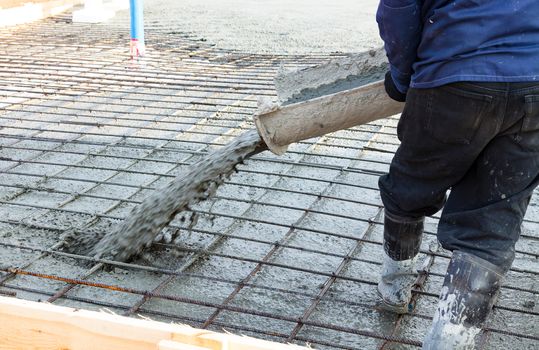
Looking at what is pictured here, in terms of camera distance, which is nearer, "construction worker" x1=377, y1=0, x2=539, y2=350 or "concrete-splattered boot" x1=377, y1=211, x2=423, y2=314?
"construction worker" x1=377, y1=0, x2=539, y2=350

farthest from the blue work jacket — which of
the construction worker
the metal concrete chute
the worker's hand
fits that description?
the metal concrete chute

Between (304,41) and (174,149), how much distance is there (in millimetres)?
3828

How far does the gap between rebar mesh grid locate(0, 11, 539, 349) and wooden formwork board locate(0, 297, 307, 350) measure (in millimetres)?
862

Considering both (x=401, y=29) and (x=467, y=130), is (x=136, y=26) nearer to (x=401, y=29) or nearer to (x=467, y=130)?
(x=401, y=29)

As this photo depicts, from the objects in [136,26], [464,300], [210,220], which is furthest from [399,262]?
[136,26]

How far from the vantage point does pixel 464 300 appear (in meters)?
2.04

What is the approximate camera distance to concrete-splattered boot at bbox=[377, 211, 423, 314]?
2383 mm

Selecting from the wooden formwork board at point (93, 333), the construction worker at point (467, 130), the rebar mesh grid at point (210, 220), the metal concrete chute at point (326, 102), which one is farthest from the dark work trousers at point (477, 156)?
the wooden formwork board at point (93, 333)

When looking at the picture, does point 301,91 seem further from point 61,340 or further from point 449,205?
point 61,340

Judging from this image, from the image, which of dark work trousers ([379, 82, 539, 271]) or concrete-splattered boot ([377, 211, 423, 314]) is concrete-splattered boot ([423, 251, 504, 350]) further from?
concrete-splattered boot ([377, 211, 423, 314])

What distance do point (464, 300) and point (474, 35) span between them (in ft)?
2.38

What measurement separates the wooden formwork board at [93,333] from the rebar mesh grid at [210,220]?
0.86m

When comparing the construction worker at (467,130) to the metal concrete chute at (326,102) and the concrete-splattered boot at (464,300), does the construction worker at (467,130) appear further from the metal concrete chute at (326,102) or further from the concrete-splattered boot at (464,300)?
the metal concrete chute at (326,102)

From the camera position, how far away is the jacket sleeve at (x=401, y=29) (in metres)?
1.93
